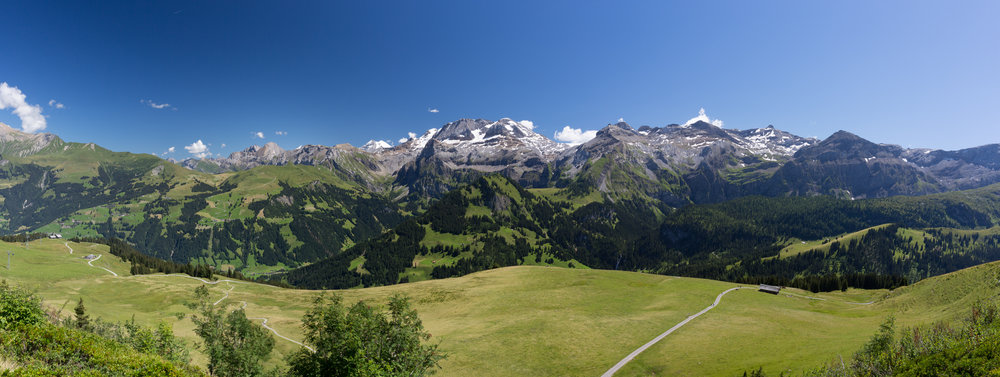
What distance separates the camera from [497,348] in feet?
214

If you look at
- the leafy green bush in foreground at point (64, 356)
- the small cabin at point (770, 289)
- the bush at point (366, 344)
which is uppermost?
the leafy green bush in foreground at point (64, 356)

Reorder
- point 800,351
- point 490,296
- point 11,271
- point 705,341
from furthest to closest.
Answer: point 11,271 → point 490,296 → point 705,341 → point 800,351

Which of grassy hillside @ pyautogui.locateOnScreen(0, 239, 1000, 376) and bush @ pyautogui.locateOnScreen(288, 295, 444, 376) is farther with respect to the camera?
grassy hillside @ pyautogui.locateOnScreen(0, 239, 1000, 376)

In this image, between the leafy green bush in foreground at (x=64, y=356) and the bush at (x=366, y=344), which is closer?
the leafy green bush in foreground at (x=64, y=356)

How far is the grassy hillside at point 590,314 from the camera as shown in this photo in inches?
2194

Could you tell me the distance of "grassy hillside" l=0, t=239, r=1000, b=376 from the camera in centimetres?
5572

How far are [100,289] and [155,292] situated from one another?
18.5m

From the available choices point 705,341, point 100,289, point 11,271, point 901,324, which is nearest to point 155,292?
point 100,289

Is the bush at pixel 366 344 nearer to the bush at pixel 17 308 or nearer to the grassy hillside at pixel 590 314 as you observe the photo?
the grassy hillside at pixel 590 314

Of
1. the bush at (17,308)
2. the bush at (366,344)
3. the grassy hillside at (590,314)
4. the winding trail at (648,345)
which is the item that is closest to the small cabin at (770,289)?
the grassy hillside at (590,314)

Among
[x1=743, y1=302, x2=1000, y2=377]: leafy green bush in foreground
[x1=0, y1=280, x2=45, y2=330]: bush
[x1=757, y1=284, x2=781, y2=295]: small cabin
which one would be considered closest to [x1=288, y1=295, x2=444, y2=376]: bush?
[x1=0, y1=280, x2=45, y2=330]: bush

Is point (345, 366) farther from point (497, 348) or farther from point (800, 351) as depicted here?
point (800, 351)

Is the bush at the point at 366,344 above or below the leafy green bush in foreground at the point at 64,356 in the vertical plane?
below

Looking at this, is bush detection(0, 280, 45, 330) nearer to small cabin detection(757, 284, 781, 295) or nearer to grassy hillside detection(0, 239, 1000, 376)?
grassy hillside detection(0, 239, 1000, 376)
